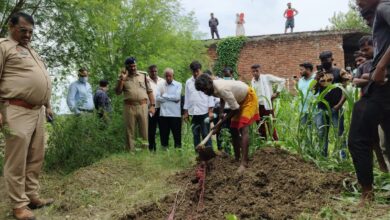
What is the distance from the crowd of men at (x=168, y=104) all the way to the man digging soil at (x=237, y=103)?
0.01 m

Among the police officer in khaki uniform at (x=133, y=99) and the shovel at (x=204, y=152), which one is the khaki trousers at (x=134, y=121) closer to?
the police officer in khaki uniform at (x=133, y=99)

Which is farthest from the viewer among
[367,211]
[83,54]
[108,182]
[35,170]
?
[83,54]

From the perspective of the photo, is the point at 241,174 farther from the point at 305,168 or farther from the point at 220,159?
the point at 220,159

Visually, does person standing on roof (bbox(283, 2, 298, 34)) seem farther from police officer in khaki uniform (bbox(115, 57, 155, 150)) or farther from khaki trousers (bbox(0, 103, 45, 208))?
khaki trousers (bbox(0, 103, 45, 208))

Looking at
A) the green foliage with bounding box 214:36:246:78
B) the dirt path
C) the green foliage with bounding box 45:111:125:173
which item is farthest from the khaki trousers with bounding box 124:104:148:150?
the green foliage with bounding box 214:36:246:78

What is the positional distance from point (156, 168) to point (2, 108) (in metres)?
2.34

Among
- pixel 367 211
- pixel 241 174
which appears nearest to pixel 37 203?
pixel 241 174

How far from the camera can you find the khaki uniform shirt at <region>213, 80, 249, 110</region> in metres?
4.66

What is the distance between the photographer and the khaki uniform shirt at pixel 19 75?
3.79 meters

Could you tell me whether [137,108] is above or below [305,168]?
above

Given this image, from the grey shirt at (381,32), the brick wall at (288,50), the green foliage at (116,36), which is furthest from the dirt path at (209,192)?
the brick wall at (288,50)

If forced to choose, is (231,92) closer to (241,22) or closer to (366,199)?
(366,199)

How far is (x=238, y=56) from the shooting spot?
17.9 meters

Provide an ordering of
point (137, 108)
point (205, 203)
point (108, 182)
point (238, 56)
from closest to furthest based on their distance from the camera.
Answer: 1. point (205, 203)
2. point (108, 182)
3. point (137, 108)
4. point (238, 56)
